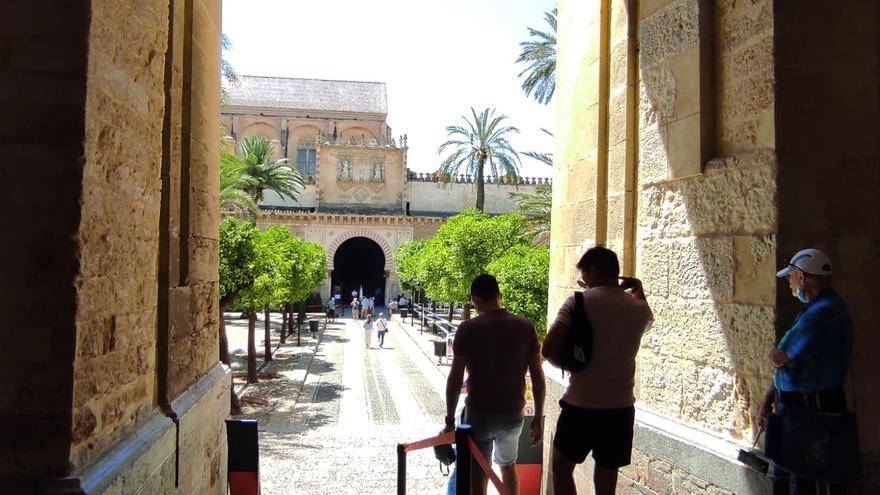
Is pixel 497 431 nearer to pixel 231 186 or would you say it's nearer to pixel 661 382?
pixel 661 382

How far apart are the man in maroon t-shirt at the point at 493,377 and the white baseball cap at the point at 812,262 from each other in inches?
51.2

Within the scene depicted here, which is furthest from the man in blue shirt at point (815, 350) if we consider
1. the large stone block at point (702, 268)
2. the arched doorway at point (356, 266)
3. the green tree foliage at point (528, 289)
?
the arched doorway at point (356, 266)

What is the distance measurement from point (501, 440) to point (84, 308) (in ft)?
6.84

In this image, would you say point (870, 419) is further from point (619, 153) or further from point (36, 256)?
point (36, 256)

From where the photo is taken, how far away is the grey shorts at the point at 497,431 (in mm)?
3291

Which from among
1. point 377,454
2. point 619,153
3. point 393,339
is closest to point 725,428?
point 619,153

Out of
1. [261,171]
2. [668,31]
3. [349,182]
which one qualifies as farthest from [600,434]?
[349,182]

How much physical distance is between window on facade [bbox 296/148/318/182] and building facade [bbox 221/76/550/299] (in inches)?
2.8

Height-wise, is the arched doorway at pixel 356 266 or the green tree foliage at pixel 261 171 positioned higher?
the green tree foliage at pixel 261 171

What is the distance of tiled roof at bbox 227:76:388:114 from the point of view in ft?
151

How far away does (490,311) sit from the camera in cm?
335

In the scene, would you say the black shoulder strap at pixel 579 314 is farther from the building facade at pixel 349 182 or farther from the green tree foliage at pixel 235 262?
the building facade at pixel 349 182

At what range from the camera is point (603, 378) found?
2.84m

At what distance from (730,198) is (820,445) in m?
1.23
